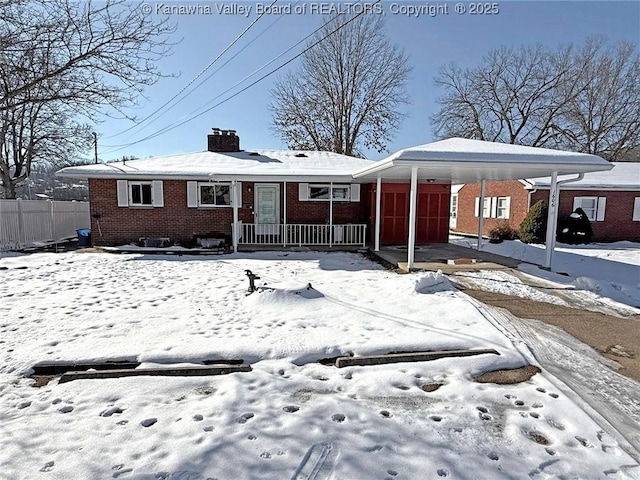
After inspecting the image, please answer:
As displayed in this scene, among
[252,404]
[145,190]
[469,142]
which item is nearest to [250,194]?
[145,190]

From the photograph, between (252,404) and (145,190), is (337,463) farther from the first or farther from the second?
(145,190)

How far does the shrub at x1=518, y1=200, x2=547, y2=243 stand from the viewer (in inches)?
592

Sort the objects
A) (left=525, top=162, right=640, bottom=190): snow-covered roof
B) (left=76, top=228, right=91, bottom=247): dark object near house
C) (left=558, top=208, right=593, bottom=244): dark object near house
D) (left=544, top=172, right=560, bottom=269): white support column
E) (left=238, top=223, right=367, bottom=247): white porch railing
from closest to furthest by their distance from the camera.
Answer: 1. (left=544, top=172, right=560, bottom=269): white support column
2. (left=238, top=223, right=367, bottom=247): white porch railing
3. (left=76, top=228, right=91, bottom=247): dark object near house
4. (left=558, top=208, right=593, bottom=244): dark object near house
5. (left=525, top=162, right=640, bottom=190): snow-covered roof

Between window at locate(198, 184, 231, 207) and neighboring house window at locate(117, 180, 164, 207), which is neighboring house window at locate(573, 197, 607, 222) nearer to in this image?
window at locate(198, 184, 231, 207)

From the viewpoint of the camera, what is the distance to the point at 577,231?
15.4m

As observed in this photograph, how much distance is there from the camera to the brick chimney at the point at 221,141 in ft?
55.9

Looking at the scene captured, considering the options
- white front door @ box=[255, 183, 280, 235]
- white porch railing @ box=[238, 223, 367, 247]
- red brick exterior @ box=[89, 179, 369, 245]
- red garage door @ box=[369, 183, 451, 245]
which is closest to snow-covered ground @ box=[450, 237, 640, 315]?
red garage door @ box=[369, 183, 451, 245]

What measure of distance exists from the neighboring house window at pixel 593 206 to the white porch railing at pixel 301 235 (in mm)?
10701

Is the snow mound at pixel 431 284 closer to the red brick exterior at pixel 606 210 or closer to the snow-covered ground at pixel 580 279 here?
the snow-covered ground at pixel 580 279

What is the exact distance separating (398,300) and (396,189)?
25.6 feet

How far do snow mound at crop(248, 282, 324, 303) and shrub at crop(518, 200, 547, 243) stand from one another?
40.5ft

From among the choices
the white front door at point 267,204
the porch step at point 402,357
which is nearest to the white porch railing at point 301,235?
the white front door at point 267,204

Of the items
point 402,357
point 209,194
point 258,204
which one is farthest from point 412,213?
point 209,194

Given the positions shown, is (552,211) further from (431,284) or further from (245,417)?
(245,417)
